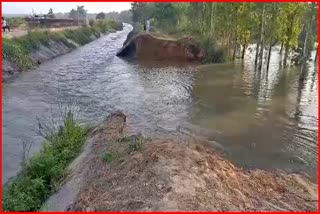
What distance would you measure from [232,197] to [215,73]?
74.9ft

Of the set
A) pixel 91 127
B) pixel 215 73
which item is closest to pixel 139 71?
pixel 215 73

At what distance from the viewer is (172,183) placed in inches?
324

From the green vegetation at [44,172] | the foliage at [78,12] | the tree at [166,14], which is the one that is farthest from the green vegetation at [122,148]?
the foliage at [78,12]

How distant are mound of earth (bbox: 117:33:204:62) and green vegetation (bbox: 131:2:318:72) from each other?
1.19 metres

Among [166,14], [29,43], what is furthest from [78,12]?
[29,43]

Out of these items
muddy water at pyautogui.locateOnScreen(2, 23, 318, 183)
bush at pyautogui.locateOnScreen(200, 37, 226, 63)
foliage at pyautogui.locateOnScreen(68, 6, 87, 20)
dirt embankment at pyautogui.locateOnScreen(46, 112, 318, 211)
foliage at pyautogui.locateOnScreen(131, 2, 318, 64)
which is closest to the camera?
dirt embankment at pyautogui.locateOnScreen(46, 112, 318, 211)

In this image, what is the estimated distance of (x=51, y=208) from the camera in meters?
9.02

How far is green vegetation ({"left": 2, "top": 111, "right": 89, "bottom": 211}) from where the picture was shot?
9305mm

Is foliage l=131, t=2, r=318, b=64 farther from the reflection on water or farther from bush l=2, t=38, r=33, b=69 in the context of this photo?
bush l=2, t=38, r=33, b=69

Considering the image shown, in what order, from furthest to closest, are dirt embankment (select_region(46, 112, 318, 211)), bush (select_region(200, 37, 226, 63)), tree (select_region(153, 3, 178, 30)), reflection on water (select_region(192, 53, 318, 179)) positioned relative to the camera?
tree (select_region(153, 3, 178, 30))
bush (select_region(200, 37, 226, 63))
reflection on water (select_region(192, 53, 318, 179))
dirt embankment (select_region(46, 112, 318, 211))

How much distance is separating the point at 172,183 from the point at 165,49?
104 feet

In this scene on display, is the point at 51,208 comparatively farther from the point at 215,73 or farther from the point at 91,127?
the point at 215,73

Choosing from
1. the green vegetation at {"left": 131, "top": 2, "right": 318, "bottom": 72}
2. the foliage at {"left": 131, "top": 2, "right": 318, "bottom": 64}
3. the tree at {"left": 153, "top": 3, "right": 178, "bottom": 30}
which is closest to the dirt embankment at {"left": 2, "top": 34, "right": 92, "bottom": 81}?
the green vegetation at {"left": 131, "top": 2, "right": 318, "bottom": 72}

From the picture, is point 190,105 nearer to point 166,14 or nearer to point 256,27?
point 256,27
